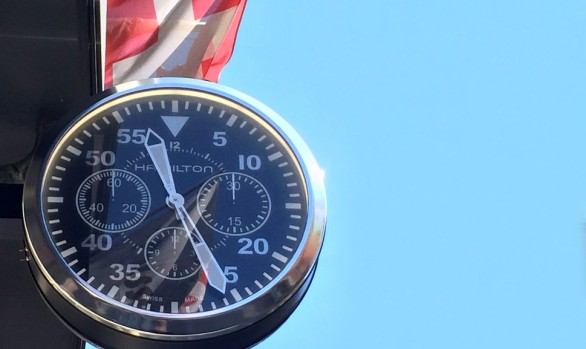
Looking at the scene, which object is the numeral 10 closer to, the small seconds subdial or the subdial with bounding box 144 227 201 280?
the small seconds subdial

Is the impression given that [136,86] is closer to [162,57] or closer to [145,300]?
[145,300]

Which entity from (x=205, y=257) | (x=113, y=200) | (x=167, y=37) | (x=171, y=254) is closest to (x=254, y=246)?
(x=205, y=257)

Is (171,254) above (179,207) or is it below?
below

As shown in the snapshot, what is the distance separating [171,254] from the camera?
2.89m

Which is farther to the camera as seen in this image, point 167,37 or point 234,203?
point 167,37

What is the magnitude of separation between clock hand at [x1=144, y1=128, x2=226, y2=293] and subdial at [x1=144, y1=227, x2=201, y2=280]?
0.07 ft

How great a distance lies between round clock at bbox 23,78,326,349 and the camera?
9.02 feet

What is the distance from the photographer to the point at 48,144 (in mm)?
3014

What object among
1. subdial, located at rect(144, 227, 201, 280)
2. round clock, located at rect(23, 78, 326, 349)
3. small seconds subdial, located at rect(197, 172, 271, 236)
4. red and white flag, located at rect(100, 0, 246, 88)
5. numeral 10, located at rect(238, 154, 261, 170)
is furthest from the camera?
red and white flag, located at rect(100, 0, 246, 88)

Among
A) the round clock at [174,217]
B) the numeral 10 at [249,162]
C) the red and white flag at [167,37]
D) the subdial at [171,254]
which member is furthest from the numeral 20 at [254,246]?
the red and white flag at [167,37]

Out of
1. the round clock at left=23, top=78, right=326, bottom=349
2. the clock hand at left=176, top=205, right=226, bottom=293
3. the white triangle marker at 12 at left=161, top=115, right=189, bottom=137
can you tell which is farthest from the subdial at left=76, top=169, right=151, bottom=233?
the white triangle marker at 12 at left=161, top=115, right=189, bottom=137

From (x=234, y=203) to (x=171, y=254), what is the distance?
280 mm

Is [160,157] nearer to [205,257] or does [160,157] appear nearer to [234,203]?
[234,203]

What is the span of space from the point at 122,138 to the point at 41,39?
32.8 inches
